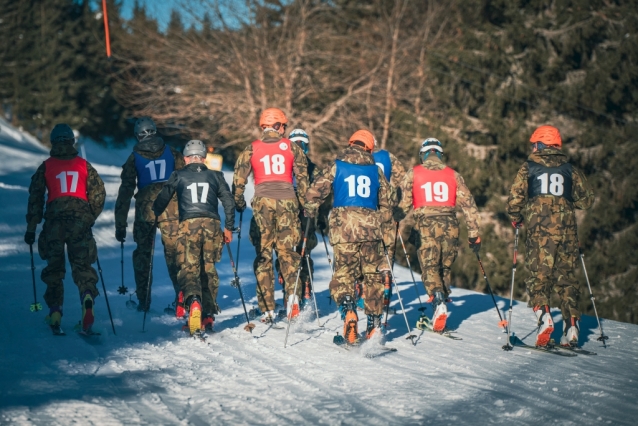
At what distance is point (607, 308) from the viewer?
88.8 feet

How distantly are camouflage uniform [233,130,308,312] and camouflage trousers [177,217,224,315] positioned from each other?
83 cm

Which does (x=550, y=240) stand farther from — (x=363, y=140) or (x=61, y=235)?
(x=61, y=235)

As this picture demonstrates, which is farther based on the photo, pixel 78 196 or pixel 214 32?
pixel 214 32

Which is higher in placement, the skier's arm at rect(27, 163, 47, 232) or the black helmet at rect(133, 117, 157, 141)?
the black helmet at rect(133, 117, 157, 141)

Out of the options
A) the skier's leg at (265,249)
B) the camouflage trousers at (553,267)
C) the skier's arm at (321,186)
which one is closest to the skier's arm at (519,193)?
the camouflage trousers at (553,267)

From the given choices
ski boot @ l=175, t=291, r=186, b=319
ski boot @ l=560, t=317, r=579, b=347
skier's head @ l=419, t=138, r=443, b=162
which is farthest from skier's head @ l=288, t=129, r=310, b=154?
ski boot @ l=560, t=317, r=579, b=347

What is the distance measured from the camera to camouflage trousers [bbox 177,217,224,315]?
8.95 metres

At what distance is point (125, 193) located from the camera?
10055mm

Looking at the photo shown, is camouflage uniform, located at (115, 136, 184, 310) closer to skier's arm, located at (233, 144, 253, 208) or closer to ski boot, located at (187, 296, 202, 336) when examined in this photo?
skier's arm, located at (233, 144, 253, 208)

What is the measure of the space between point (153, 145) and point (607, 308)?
70.0 feet

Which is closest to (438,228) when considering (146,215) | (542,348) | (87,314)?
(542,348)

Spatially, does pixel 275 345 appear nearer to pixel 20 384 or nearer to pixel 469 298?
pixel 20 384

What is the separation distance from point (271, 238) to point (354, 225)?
1.51 metres

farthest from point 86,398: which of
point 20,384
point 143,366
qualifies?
point 143,366
